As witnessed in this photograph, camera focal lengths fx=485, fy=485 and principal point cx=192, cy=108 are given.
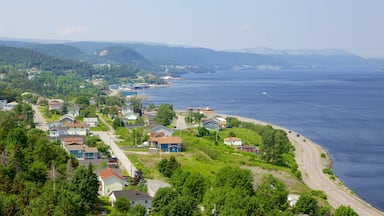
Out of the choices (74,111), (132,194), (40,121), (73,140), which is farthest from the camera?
(74,111)

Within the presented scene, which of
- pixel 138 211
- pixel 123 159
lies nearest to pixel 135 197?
pixel 138 211

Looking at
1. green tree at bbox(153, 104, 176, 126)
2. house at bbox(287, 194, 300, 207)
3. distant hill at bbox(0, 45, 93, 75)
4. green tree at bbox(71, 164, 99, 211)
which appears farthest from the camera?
distant hill at bbox(0, 45, 93, 75)

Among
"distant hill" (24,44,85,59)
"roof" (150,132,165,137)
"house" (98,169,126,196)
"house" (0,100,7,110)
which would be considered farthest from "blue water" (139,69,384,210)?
"distant hill" (24,44,85,59)

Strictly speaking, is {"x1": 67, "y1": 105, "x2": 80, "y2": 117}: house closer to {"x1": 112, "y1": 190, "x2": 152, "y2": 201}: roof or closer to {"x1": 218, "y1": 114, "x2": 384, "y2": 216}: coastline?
{"x1": 218, "y1": 114, "x2": 384, "y2": 216}: coastline

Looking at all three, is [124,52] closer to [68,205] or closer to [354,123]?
[354,123]

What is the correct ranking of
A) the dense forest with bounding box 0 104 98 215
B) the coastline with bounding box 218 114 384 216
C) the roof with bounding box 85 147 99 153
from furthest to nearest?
the roof with bounding box 85 147 99 153 → the coastline with bounding box 218 114 384 216 → the dense forest with bounding box 0 104 98 215

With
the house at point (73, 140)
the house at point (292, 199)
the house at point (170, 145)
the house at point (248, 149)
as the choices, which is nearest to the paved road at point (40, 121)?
the house at point (73, 140)

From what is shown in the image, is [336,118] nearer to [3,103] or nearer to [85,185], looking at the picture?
[3,103]
